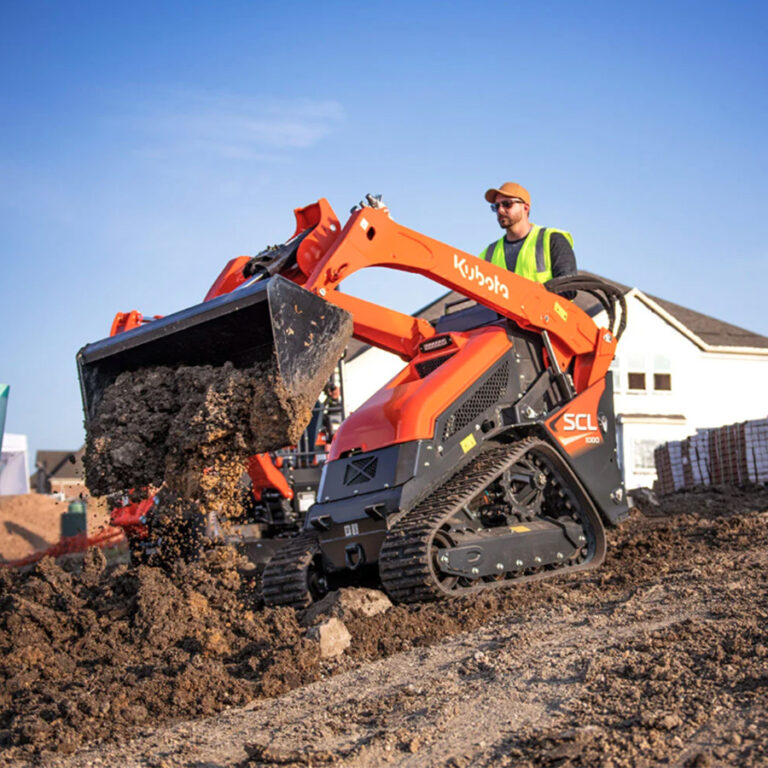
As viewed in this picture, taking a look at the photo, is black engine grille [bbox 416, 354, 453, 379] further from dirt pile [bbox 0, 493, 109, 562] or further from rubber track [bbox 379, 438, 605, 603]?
dirt pile [bbox 0, 493, 109, 562]

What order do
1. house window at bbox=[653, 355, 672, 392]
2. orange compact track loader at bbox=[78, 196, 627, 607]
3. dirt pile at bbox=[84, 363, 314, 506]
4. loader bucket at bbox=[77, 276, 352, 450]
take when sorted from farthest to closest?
house window at bbox=[653, 355, 672, 392], orange compact track loader at bbox=[78, 196, 627, 607], dirt pile at bbox=[84, 363, 314, 506], loader bucket at bbox=[77, 276, 352, 450]

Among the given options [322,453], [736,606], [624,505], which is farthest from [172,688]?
[322,453]

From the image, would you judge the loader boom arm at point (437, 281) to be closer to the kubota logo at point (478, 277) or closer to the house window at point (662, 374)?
the kubota logo at point (478, 277)

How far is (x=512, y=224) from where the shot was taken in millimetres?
8195

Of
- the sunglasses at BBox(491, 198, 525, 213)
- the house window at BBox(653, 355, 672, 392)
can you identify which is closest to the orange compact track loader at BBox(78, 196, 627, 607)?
the sunglasses at BBox(491, 198, 525, 213)

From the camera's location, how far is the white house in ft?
96.3

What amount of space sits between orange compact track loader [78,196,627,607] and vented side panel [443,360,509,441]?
1 centimetres

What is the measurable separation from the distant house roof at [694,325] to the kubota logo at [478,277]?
23.7 m

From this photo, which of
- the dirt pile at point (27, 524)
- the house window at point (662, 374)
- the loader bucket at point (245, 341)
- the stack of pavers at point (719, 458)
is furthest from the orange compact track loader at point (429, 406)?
the house window at point (662, 374)

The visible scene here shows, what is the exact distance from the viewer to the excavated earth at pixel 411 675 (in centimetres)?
359

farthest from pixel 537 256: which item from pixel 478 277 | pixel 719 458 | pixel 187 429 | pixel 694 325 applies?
pixel 694 325

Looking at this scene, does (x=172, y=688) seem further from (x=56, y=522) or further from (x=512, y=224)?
(x=56, y=522)

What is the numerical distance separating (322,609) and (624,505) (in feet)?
9.86

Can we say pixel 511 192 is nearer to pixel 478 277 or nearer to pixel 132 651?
pixel 478 277
